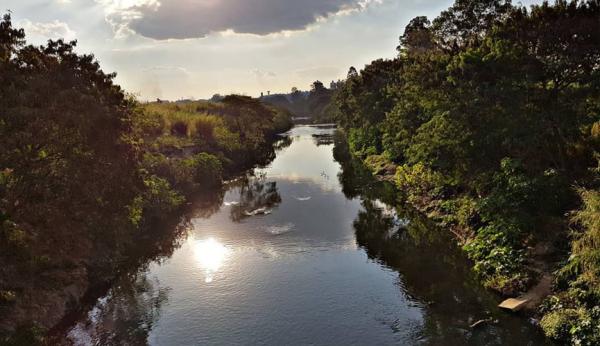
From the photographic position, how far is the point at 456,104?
3278 centimetres

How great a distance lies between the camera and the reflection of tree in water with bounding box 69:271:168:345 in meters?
22.6

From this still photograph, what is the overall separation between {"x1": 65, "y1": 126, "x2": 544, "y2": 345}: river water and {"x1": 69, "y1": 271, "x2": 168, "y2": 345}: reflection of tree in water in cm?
6

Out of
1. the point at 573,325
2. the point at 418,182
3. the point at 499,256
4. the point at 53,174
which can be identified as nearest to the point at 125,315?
the point at 53,174

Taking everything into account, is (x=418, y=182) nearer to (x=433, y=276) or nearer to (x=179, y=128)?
(x=433, y=276)

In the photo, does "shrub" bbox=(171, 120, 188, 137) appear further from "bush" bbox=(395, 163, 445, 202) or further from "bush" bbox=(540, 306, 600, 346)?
"bush" bbox=(540, 306, 600, 346)

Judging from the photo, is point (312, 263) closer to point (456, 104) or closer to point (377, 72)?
point (456, 104)

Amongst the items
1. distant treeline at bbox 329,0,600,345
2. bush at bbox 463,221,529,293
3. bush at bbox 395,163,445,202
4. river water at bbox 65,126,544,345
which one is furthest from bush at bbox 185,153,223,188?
bush at bbox 463,221,529,293

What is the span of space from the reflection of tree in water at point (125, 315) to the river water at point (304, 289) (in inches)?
2.4

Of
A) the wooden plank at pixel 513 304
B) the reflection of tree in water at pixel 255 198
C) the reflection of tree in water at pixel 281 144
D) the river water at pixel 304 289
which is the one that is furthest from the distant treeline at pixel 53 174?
the reflection of tree in water at pixel 281 144

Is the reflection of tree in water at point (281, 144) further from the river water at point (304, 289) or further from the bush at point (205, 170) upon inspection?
the river water at point (304, 289)

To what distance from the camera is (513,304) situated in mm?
23406


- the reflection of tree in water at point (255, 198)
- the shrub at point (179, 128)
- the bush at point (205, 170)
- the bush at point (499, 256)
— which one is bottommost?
the bush at point (499, 256)

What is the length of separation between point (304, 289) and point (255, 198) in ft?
84.4

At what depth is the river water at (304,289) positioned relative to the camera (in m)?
22.4
